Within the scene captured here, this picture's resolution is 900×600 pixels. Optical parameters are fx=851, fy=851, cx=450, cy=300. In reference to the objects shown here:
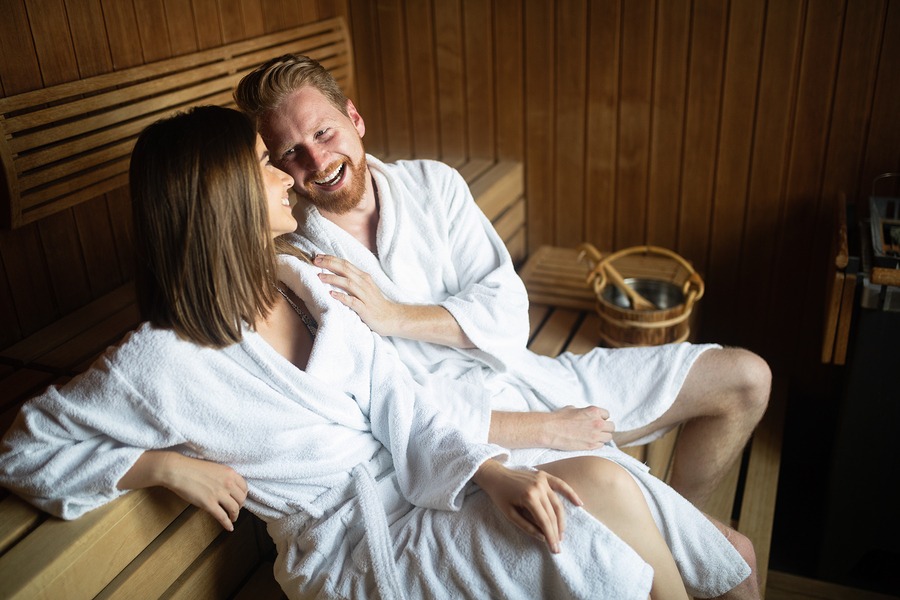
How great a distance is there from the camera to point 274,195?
1.39m

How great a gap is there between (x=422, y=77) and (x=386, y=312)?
1.50m

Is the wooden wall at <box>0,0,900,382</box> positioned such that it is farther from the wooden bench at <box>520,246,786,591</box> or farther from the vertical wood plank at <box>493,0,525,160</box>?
the wooden bench at <box>520,246,786,591</box>

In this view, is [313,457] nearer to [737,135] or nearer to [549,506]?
[549,506]

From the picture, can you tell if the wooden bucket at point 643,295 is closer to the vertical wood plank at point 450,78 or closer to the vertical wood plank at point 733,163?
the vertical wood plank at point 733,163

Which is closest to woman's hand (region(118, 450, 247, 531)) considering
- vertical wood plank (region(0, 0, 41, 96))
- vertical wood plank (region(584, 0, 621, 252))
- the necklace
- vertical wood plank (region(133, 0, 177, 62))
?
the necklace

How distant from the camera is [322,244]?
1.75 m

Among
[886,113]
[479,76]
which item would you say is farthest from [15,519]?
[886,113]

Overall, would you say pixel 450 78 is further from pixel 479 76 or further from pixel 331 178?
pixel 331 178

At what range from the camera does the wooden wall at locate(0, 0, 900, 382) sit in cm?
238

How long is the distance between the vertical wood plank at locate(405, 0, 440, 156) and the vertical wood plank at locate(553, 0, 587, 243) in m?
0.44

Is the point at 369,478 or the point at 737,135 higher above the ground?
the point at 737,135

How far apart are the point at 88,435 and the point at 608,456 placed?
3.01 feet

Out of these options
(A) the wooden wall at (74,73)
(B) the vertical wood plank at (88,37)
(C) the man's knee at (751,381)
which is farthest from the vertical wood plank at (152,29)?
(C) the man's knee at (751,381)

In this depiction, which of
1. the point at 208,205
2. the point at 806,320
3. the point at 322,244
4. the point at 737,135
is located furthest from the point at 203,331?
the point at 806,320
